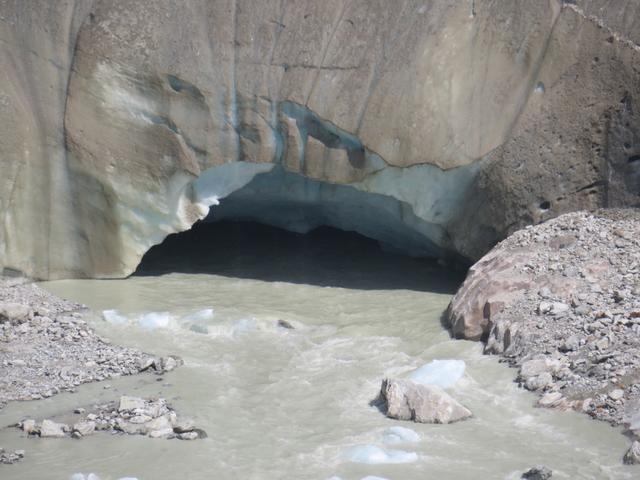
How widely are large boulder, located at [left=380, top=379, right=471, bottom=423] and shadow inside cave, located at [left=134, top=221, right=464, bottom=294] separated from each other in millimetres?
3124

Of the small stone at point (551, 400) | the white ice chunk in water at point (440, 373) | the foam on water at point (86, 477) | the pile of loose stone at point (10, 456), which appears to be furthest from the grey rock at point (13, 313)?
the small stone at point (551, 400)

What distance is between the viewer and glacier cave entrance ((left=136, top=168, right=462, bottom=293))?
11.1 metres

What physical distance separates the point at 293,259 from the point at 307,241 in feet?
→ 2.41

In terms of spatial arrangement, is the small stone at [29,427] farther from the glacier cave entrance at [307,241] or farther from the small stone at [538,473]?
the glacier cave entrance at [307,241]

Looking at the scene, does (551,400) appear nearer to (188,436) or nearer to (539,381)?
(539,381)

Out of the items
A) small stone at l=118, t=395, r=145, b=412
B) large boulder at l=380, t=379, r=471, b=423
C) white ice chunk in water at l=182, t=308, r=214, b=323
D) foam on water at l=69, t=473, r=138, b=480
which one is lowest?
foam on water at l=69, t=473, r=138, b=480

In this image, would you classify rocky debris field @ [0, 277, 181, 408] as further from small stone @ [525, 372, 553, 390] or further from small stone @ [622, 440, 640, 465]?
small stone @ [622, 440, 640, 465]

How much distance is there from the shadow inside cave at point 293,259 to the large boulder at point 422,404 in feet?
10.2

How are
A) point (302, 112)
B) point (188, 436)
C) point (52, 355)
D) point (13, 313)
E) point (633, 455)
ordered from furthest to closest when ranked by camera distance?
point (302, 112), point (13, 313), point (52, 355), point (188, 436), point (633, 455)

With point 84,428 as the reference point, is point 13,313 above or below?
above

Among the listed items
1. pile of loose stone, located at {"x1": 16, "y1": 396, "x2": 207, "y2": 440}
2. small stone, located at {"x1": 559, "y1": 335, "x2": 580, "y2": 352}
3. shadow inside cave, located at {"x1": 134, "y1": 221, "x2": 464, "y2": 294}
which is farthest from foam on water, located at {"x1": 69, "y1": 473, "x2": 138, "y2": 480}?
shadow inside cave, located at {"x1": 134, "y1": 221, "x2": 464, "y2": 294}

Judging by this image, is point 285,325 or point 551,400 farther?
point 285,325

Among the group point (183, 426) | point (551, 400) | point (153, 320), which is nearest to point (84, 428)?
point (183, 426)

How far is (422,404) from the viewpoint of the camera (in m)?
7.42
